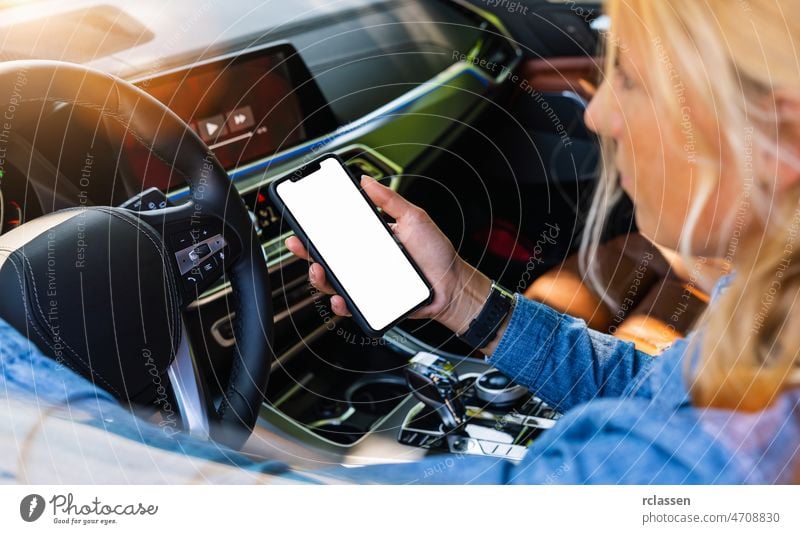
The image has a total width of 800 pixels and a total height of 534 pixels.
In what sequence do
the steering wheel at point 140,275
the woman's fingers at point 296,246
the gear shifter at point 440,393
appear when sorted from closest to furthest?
the steering wheel at point 140,275, the woman's fingers at point 296,246, the gear shifter at point 440,393

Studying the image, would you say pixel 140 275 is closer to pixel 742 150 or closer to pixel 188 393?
pixel 188 393

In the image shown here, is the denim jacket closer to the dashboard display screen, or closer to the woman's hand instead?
the woman's hand

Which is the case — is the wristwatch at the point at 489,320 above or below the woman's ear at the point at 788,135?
below

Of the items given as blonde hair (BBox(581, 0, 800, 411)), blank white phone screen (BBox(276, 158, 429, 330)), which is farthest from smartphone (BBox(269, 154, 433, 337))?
blonde hair (BBox(581, 0, 800, 411))

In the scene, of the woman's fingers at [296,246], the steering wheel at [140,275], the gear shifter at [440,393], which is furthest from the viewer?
the gear shifter at [440,393]

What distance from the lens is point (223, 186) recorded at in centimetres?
61

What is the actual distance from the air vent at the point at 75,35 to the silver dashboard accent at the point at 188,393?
0.25 meters

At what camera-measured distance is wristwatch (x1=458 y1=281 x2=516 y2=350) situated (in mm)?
680

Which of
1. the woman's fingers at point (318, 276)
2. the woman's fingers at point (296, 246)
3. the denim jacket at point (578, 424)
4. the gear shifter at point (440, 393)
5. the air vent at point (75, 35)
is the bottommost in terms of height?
the gear shifter at point (440, 393)

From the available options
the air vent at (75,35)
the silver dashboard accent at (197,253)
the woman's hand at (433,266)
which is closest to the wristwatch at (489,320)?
the woman's hand at (433,266)

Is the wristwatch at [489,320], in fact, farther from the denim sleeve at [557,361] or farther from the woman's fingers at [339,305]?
the woman's fingers at [339,305]

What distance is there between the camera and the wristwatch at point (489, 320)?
680 millimetres
